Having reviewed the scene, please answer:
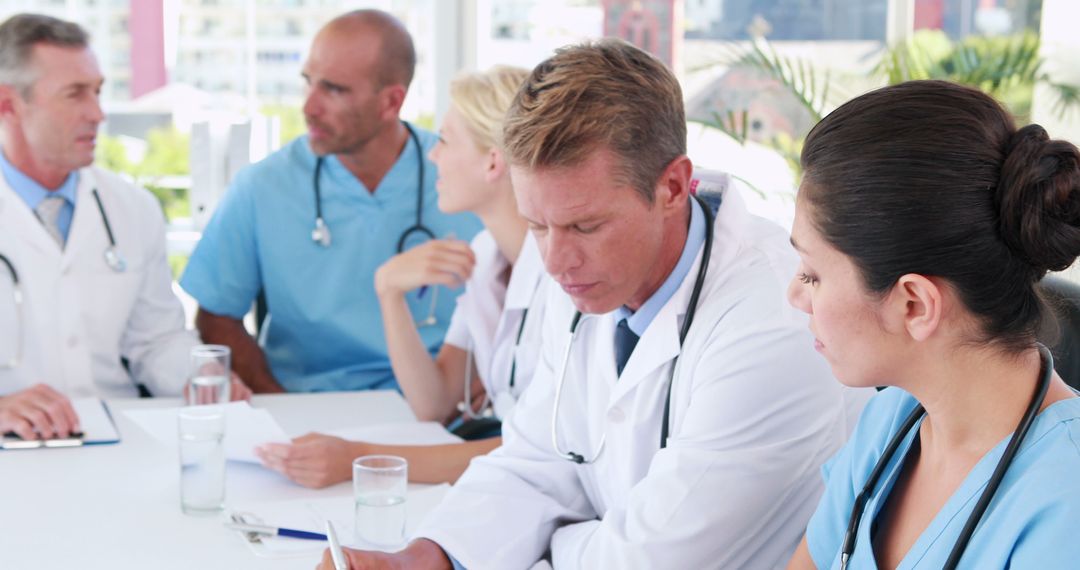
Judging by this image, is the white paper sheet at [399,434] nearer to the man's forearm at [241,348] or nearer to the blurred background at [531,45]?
the man's forearm at [241,348]

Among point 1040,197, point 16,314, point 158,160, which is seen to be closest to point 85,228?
point 16,314

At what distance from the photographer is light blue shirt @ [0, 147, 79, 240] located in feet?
8.13

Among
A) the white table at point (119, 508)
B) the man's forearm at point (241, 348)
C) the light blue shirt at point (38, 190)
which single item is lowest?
the man's forearm at point (241, 348)

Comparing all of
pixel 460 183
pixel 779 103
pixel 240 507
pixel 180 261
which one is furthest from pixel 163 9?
pixel 240 507

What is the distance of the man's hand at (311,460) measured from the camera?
5.69 feet

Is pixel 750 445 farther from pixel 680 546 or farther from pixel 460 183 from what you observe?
pixel 460 183

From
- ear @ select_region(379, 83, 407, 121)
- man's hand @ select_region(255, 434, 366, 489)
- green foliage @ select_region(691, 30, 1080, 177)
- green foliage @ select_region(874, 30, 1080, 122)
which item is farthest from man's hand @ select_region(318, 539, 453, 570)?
green foliage @ select_region(874, 30, 1080, 122)

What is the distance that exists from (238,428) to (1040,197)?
4.24ft

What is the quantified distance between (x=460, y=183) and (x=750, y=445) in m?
1.08

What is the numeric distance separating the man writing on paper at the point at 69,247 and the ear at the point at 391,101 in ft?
1.99

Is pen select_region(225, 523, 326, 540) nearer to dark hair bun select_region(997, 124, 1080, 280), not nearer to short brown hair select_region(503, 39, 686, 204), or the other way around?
short brown hair select_region(503, 39, 686, 204)

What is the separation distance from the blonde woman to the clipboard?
56cm

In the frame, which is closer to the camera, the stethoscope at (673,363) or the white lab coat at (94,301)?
the stethoscope at (673,363)

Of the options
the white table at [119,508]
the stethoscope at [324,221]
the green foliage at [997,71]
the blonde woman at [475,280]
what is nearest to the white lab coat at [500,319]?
the blonde woman at [475,280]
